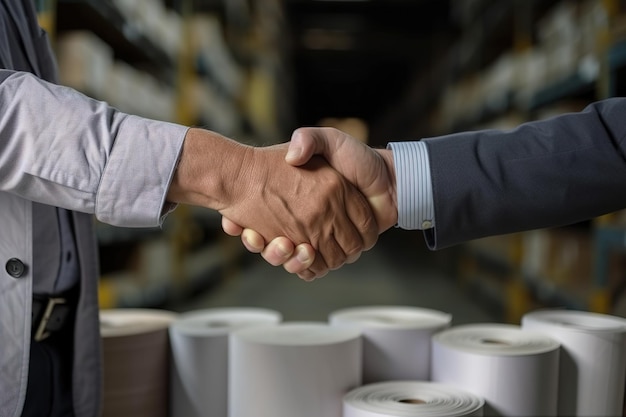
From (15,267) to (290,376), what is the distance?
0.57 metres

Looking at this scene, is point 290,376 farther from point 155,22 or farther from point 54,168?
point 155,22

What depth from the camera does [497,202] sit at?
49.8 inches

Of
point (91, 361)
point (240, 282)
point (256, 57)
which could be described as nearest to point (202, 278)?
point (240, 282)

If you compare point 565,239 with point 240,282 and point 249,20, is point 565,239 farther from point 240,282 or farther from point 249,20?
point 249,20

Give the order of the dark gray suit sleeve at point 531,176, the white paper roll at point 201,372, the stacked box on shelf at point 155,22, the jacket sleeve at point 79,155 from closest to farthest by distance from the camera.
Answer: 1. the jacket sleeve at point 79,155
2. the dark gray suit sleeve at point 531,176
3. the white paper roll at point 201,372
4. the stacked box on shelf at point 155,22

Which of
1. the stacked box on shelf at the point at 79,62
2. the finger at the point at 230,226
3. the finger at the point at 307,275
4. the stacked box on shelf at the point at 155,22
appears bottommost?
the finger at the point at 307,275

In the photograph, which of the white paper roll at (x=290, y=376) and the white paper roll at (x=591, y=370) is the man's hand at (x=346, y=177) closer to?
the white paper roll at (x=290, y=376)

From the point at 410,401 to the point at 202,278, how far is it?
Result: 13.5ft

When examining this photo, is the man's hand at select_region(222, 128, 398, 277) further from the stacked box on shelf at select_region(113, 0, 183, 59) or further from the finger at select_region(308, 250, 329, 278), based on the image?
the stacked box on shelf at select_region(113, 0, 183, 59)

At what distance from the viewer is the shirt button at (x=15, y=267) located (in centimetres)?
109

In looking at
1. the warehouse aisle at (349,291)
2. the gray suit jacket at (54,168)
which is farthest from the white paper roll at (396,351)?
the warehouse aisle at (349,291)

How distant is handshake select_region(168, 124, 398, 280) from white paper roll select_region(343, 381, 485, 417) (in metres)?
0.29

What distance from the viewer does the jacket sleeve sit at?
1027mm

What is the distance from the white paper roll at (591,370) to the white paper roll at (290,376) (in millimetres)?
508
